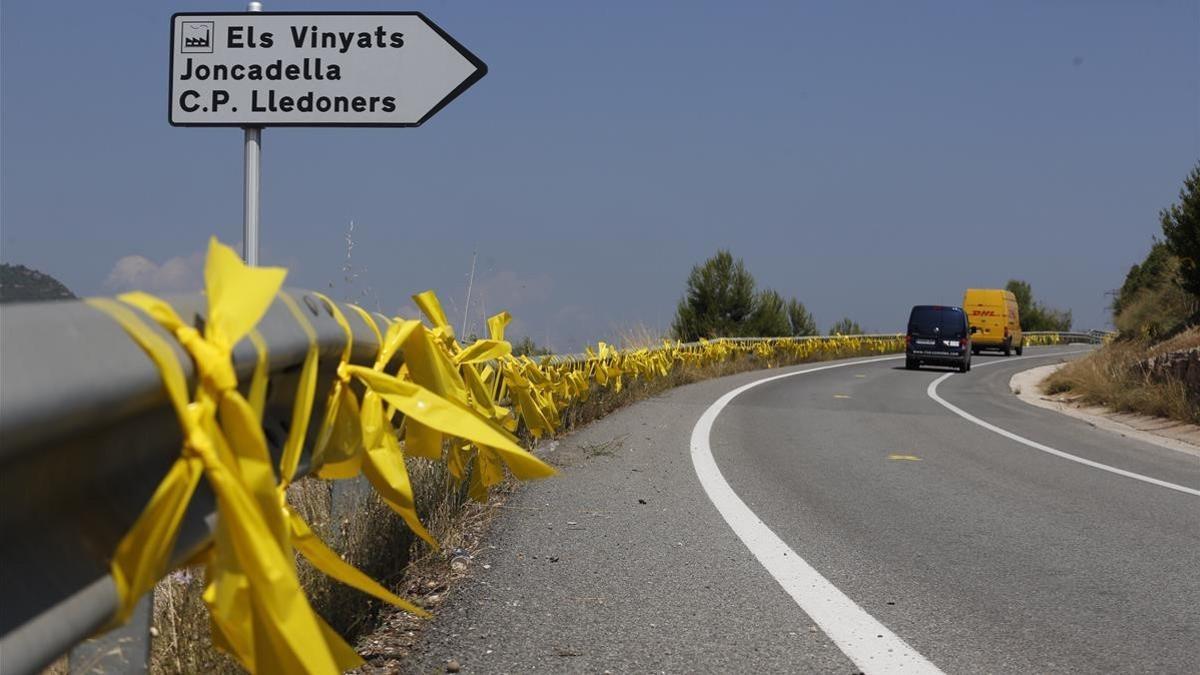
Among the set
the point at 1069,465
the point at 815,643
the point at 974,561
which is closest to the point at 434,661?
the point at 815,643

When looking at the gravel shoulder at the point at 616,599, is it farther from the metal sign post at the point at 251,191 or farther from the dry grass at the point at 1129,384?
the dry grass at the point at 1129,384

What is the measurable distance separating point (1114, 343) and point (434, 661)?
93.5 feet

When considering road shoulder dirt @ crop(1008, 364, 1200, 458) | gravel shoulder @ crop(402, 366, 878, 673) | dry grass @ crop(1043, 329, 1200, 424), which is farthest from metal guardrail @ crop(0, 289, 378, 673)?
dry grass @ crop(1043, 329, 1200, 424)

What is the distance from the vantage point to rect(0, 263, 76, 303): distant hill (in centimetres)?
208

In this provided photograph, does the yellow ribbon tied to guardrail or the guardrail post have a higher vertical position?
the yellow ribbon tied to guardrail

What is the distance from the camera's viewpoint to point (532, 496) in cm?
696

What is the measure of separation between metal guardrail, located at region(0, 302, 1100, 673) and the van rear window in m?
34.1

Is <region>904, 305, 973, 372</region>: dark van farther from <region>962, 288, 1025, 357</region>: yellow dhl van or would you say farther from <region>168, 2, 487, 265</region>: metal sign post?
<region>168, 2, 487, 265</region>: metal sign post

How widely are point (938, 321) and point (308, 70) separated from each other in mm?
30769

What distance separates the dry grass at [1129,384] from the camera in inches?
642

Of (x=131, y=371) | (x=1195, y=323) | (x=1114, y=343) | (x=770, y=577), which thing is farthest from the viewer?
(x=1114, y=343)

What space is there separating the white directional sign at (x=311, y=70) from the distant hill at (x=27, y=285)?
3.38m

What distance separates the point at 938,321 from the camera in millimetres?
33969

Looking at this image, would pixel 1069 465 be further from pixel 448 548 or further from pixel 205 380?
pixel 205 380
